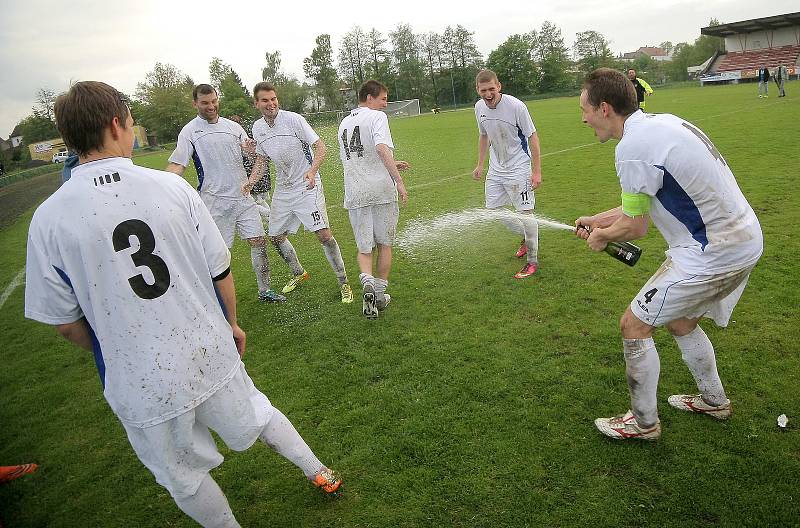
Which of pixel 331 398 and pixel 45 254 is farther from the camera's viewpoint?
pixel 331 398

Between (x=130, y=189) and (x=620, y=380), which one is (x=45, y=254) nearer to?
(x=130, y=189)

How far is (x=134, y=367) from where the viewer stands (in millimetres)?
2301

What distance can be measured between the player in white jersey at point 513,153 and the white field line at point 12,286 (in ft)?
28.5

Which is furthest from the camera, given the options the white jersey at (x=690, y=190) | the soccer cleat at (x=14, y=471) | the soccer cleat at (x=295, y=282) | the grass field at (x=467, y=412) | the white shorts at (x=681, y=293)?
the soccer cleat at (x=295, y=282)

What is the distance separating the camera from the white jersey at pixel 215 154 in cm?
612

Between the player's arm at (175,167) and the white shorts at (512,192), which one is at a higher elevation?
the player's arm at (175,167)

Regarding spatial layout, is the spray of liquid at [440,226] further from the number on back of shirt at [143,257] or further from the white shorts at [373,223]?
the number on back of shirt at [143,257]

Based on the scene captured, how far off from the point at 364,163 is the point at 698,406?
4.01 m

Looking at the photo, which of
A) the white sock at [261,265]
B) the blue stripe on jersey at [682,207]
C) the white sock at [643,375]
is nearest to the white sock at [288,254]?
the white sock at [261,265]

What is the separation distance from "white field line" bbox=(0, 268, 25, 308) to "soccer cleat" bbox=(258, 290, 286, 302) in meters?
5.31

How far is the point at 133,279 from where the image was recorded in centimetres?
222

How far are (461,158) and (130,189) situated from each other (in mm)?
16465

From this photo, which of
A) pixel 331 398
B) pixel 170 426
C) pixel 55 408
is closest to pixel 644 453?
pixel 331 398

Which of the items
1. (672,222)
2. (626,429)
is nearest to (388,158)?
(672,222)
